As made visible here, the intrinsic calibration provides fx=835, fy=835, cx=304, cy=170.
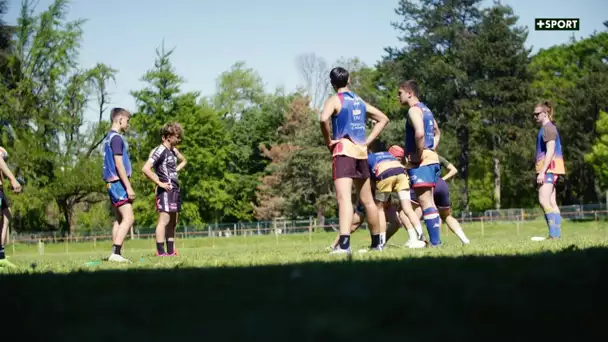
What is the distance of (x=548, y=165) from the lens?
46.5ft

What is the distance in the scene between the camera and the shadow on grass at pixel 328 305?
3.00 metres

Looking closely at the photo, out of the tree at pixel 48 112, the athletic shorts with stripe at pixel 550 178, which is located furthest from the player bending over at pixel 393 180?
the tree at pixel 48 112

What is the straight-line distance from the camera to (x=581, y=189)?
76750 mm

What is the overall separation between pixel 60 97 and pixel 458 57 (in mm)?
31973

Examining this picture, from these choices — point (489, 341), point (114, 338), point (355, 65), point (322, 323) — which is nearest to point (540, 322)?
point (489, 341)

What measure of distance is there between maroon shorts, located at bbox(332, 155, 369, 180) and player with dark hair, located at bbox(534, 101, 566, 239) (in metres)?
4.95

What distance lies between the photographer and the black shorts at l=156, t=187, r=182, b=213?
48.4 ft

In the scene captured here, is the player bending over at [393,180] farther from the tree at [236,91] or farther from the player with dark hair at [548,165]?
the tree at [236,91]

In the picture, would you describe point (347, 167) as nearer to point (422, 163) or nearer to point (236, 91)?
Result: point (422, 163)

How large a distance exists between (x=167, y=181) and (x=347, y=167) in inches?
223

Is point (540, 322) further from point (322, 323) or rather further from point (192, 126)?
point (192, 126)

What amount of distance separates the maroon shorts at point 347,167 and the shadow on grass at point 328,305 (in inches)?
174

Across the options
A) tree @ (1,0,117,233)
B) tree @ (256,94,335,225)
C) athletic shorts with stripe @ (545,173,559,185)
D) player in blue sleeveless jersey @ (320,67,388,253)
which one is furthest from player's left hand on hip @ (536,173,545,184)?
tree @ (256,94,335,225)

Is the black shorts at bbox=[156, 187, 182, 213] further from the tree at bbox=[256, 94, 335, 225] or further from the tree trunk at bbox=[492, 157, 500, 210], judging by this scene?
the tree trunk at bbox=[492, 157, 500, 210]
